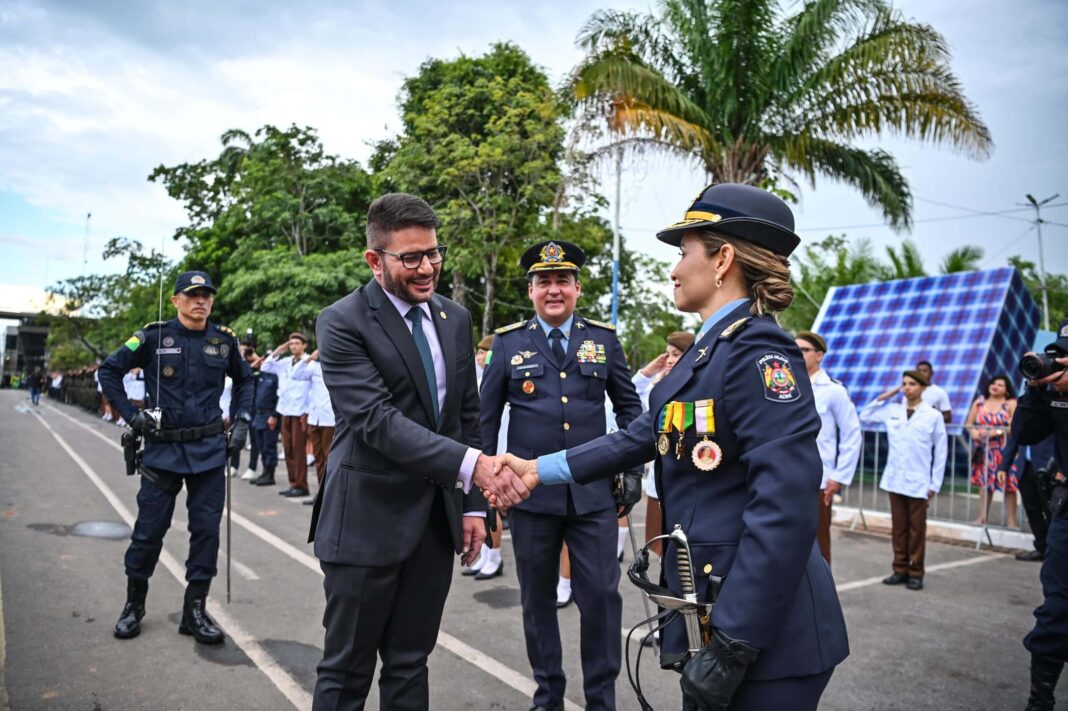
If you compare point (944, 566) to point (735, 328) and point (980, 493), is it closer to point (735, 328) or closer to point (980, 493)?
point (980, 493)

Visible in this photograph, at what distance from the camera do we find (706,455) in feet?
6.56

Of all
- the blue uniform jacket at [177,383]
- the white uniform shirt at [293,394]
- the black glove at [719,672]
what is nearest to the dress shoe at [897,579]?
the blue uniform jacket at [177,383]

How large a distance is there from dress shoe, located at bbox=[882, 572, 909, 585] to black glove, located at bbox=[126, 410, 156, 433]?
6.27m

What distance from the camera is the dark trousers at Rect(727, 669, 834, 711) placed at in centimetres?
186

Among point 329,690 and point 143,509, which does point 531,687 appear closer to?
point 329,690

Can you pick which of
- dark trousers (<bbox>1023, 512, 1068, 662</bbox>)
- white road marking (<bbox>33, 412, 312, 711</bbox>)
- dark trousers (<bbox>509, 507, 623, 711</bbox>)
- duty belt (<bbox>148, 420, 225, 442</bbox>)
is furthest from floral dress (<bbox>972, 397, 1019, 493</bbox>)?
duty belt (<bbox>148, 420, 225, 442</bbox>)

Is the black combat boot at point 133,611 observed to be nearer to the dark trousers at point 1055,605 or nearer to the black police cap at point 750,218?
the black police cap at point 750,218

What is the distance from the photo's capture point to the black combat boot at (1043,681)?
379 centimetres

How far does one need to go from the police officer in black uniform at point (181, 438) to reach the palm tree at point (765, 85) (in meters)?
10.1

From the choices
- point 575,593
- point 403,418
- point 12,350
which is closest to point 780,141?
point 575,593

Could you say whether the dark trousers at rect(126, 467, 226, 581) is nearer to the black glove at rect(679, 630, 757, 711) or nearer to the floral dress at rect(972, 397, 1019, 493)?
the black glove at rect(679, 630, 757, 711)

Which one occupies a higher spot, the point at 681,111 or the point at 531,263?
the point at 681,111

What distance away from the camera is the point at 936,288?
14844 mm

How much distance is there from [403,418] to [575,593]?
1.65 metres
